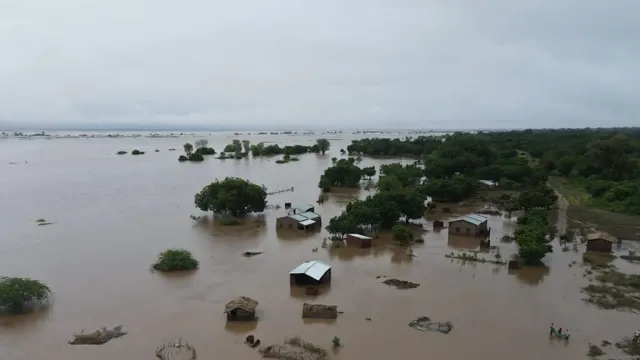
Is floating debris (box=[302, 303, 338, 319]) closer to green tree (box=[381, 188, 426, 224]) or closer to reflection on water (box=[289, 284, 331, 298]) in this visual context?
reflection on water (box=[289, 284, 331, 298])

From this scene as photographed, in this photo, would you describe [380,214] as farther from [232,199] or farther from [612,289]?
[612,289]

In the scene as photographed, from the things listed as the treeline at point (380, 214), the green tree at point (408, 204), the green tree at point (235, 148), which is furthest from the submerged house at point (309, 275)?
the green tree at point (235, 148)

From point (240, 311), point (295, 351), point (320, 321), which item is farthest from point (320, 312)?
point (240, 311)

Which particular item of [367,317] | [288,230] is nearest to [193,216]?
[288,230]

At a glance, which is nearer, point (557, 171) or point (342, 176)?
point (342, 176)

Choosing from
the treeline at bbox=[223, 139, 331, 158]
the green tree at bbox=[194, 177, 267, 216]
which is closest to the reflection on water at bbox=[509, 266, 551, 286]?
the green tree at bbox=[194, 177, 267, 216]
